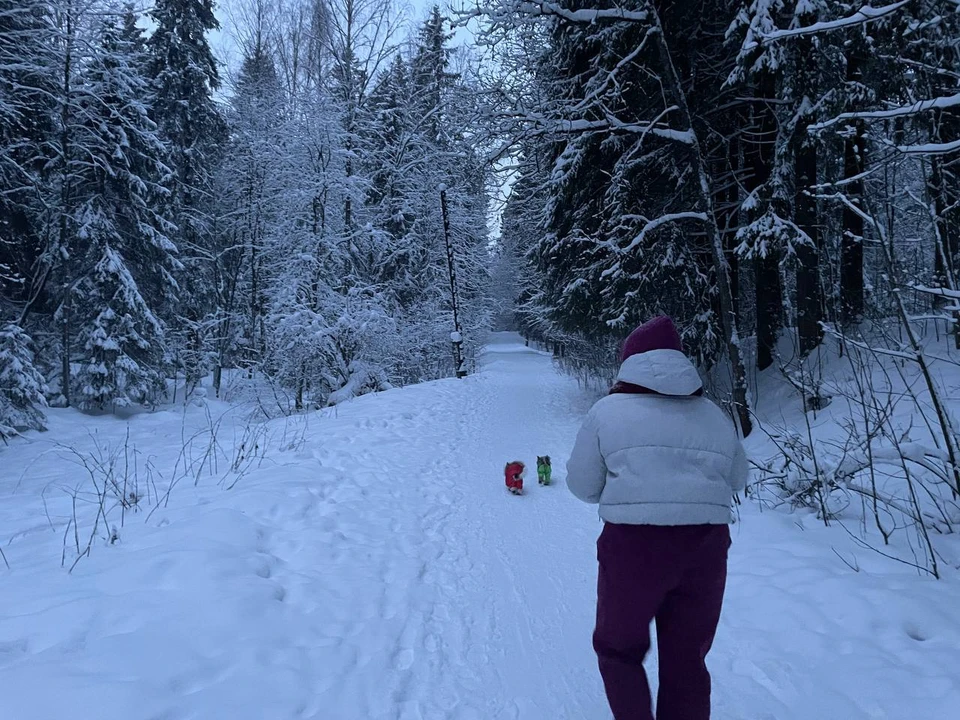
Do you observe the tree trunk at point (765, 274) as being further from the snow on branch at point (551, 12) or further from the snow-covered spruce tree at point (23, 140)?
the snow-covered spruce tree at point (23, 140)

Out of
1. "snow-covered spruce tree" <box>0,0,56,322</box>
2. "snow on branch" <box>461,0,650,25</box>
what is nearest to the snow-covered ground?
"snow on branch" <box>461,0,650,25</box>

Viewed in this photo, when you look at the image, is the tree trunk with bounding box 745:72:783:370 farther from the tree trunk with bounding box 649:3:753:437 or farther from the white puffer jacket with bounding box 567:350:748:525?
the white puffer jacket with bounding box 567:350:748:525

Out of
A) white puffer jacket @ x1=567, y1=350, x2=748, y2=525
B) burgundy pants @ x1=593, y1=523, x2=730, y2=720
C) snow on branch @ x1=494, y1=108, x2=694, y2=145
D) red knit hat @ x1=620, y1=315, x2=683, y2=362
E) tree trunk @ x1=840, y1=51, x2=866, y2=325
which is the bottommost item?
burgundy pants @ x1=593, y1=523, x2=730, y2=720

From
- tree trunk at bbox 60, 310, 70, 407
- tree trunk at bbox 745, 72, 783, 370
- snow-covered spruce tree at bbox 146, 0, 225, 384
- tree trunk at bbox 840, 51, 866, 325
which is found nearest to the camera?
tree trunk at bbox 840, 51, 866, 325

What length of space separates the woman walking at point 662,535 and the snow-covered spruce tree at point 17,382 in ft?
45.4

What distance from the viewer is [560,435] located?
1084 centimetres

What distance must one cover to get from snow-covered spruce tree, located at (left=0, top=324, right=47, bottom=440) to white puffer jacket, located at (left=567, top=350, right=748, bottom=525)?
45.1 feet

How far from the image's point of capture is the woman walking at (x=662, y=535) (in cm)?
200

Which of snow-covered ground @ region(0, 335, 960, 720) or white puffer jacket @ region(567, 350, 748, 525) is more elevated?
white puffer jacket @ region(567, 350, 748, 525)

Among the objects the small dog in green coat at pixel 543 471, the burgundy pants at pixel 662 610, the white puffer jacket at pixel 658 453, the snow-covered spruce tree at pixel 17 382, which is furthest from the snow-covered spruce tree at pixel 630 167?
the snow-covered spruce tree at pixel 17 382

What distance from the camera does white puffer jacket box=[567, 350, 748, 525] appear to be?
2012 mm

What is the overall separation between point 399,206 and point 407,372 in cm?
660

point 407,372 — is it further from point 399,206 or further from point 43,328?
point 43,328

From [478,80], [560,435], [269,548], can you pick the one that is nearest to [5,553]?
[269,548]
